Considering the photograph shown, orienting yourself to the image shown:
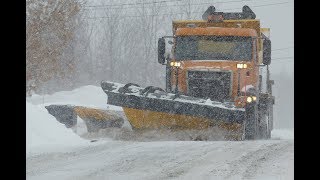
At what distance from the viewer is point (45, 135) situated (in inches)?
483

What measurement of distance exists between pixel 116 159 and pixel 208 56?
526 centimetres

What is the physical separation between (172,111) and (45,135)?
250 cm

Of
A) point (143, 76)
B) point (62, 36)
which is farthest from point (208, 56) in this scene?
point (143, 76)

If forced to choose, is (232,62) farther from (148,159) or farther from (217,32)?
(148,159)

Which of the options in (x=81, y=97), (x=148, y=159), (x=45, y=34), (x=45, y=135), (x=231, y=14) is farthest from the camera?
(x=81, y=97)

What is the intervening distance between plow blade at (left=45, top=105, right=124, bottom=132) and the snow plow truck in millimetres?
1642

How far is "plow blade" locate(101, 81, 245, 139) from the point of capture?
12.4 meters

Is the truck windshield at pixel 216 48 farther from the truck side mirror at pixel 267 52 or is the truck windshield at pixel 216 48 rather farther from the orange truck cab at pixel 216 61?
the truck side mirror at pixel 267 52

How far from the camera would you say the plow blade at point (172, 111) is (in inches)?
487

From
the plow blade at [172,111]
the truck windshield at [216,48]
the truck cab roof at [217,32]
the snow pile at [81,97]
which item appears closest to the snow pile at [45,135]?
the plow blade at [172,111]

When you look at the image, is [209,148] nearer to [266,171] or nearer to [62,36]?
[266,171]

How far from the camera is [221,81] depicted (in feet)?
44.7

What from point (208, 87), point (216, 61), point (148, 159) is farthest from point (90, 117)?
point (148, 159)

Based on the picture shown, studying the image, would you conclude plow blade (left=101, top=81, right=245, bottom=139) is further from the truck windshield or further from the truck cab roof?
the truck cab roof
